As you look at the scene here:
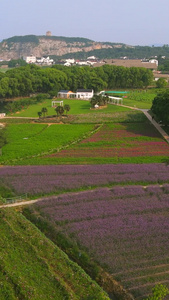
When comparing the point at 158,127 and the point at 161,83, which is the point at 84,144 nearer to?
the point at 158,127

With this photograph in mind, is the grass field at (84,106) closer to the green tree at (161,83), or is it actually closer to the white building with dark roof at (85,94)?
the white building with dark roof at (85,94)

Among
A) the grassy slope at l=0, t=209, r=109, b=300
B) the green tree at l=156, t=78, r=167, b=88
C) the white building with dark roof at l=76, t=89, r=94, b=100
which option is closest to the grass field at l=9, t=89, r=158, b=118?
the white building with dark roof at l=76, t=89, r=94, b=100

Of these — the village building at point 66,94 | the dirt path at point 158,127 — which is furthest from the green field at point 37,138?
the village building at point 66,94

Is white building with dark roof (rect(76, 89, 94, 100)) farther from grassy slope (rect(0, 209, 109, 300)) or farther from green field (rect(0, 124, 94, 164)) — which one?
grassy slope (rect(0, 209, 109, 300))

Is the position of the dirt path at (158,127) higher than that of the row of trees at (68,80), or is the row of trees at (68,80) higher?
the row of trees at (68,80)

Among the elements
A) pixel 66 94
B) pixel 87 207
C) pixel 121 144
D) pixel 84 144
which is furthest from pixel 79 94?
pixel 87 207
